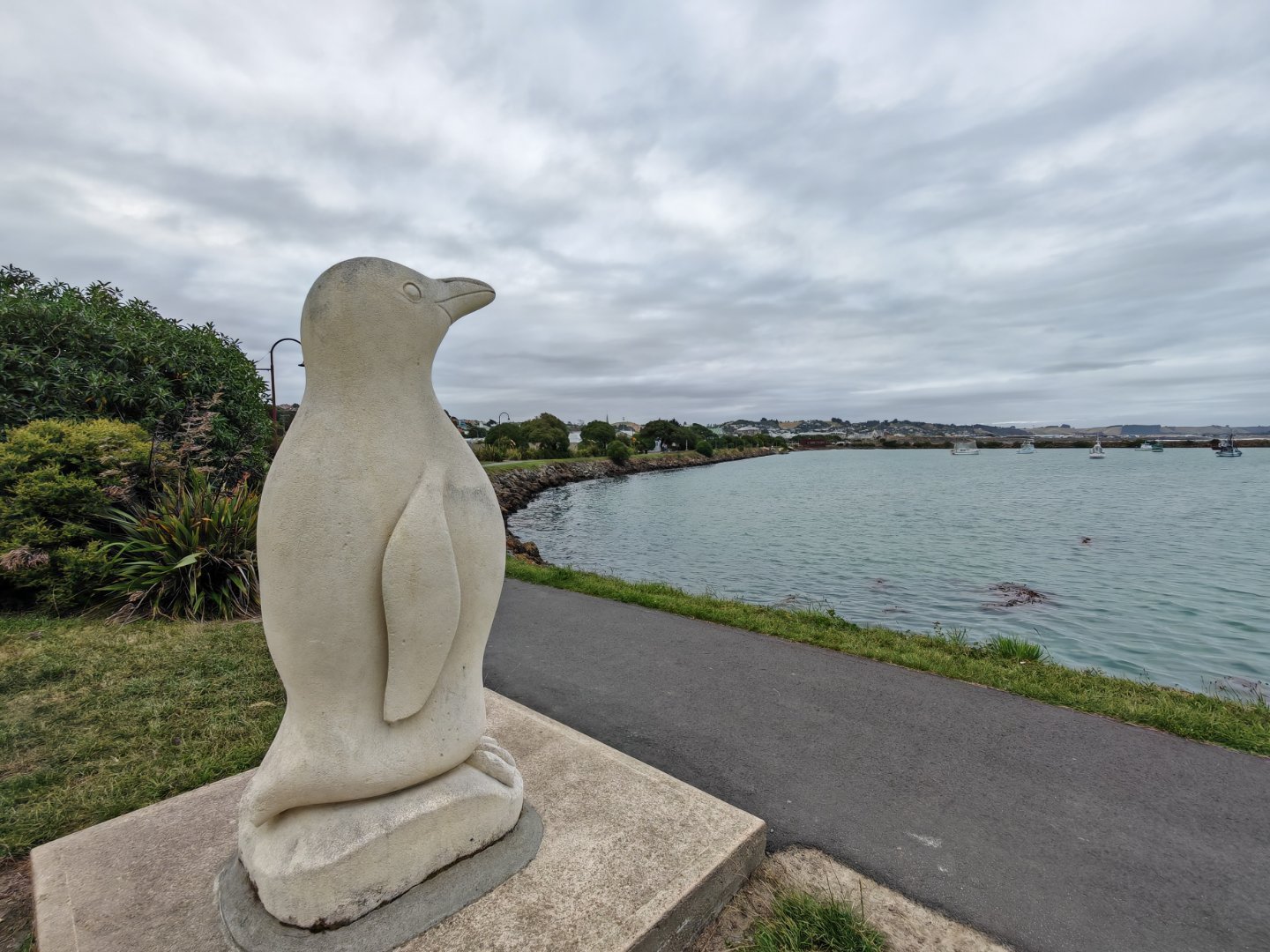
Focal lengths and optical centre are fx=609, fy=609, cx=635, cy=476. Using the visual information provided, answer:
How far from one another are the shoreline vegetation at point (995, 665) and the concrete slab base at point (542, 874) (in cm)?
331

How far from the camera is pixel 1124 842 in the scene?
3.06 m

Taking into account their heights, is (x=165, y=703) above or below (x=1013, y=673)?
above

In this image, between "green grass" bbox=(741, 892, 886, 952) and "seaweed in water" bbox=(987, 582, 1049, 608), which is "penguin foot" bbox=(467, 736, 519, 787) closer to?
"green grass" bbox=(741, 892, 886, 952)

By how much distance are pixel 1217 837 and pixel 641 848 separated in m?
2.96

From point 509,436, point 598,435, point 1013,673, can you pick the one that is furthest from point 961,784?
point 598,435

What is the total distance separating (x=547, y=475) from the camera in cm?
3850

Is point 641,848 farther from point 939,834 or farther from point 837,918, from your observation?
point 939,834

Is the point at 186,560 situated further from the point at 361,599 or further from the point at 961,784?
the point at 961,784

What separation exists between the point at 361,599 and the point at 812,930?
2.18 meters

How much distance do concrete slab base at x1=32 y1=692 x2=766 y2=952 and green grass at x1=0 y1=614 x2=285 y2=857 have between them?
1.58 ft

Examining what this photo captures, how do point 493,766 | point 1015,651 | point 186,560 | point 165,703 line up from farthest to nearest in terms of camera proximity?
point 186,560 → point 1015,651 → point 165,703 → point 493,766

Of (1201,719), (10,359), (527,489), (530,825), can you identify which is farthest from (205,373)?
(527,489)

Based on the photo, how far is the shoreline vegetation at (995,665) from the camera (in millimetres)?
4340

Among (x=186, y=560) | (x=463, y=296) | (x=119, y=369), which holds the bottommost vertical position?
(x=186, y=560)
